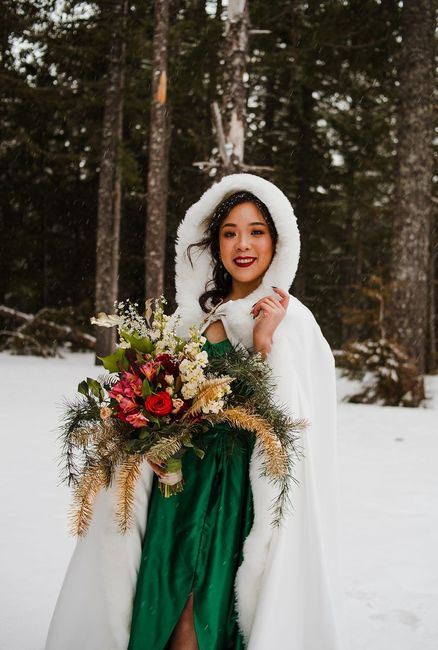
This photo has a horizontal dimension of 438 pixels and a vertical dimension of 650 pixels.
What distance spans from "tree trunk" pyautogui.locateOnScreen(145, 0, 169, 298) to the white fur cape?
10.8 metres

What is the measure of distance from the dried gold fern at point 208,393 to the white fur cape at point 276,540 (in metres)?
0.36

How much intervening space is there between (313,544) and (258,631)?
14.9 inches

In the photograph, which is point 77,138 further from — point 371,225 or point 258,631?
point 258,631

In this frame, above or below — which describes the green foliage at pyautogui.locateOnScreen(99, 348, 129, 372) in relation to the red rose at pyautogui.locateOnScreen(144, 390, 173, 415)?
above

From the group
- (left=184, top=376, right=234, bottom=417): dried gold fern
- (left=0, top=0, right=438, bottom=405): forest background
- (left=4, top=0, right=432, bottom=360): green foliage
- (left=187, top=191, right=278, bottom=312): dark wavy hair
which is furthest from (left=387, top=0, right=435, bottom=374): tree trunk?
(left=184, top=376, right=234, bottom=417): dried gold fern

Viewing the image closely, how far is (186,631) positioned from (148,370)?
42.1 inches

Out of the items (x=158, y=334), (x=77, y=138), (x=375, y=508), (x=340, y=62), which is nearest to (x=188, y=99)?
(x=77, y=138)

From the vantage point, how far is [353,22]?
13.7 meters

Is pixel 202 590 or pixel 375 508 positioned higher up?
pixel 202 590

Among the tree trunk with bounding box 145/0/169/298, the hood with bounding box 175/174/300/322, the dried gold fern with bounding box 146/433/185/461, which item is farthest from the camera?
the tree trunk with bounding box 145/0/169/298

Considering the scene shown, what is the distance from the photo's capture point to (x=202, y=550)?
2629 millimetres

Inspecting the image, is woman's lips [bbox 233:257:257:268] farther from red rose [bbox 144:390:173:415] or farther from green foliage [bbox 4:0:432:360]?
green foliage [bbox 4:0:432:360]

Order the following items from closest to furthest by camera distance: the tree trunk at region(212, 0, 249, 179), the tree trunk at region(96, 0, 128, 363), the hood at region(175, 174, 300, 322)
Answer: the hood at region(175, 174, 300, 322)
the tree trunk at region(212, 0, 249, 179)
the tree trunk at region(96, 0, 128, 363)

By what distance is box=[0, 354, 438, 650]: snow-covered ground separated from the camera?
12.4 feet
